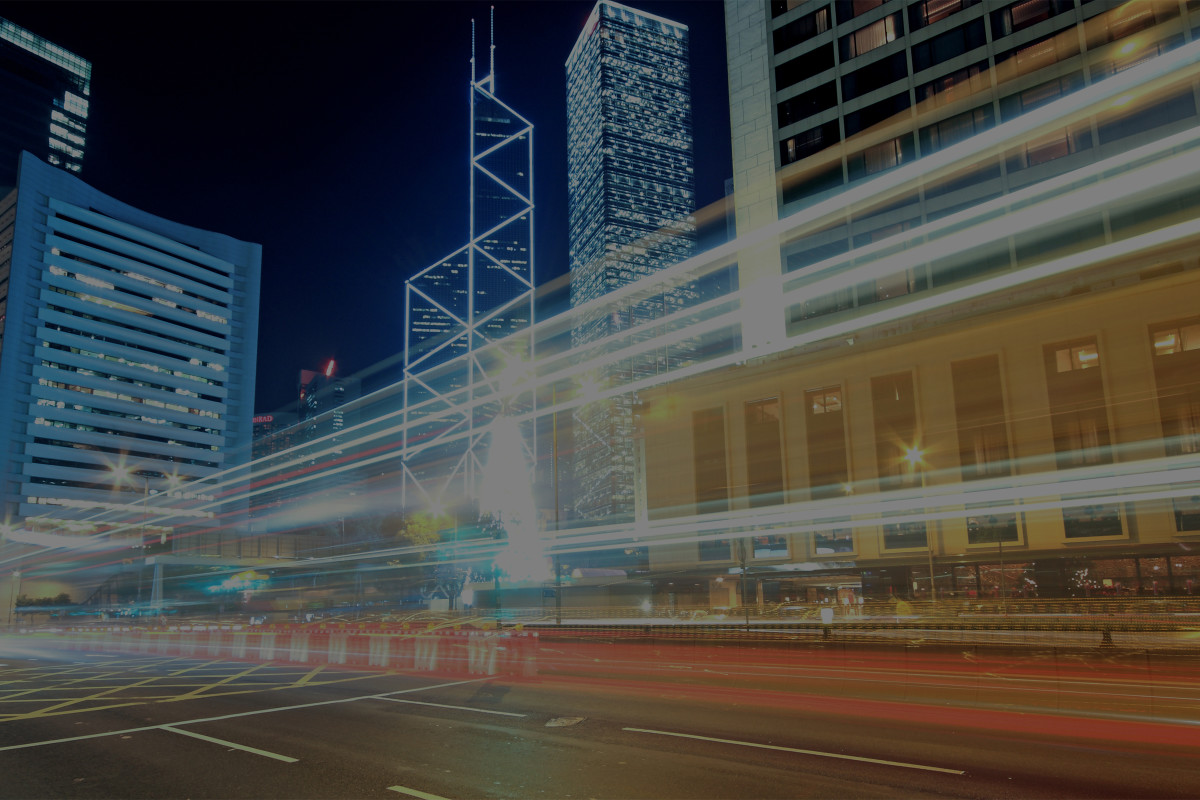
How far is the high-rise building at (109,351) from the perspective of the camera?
117 metres

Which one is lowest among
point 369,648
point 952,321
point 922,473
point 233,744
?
point 369,648

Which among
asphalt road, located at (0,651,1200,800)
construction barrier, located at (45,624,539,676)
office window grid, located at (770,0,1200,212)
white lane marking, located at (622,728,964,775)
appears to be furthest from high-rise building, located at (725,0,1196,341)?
white lane marking, located at (622,728,964,775)

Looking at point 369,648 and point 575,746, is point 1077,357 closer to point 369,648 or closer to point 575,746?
point 369,648

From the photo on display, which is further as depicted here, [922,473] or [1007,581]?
[922,473]

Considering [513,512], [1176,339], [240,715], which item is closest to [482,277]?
[513,512]

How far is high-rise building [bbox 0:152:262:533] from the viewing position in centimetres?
11681

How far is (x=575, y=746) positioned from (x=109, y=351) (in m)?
146

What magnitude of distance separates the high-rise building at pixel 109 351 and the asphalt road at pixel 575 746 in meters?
109

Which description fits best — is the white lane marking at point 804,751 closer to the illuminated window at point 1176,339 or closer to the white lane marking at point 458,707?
the white lane marking at point 458,707

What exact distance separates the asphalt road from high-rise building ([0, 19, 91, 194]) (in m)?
180

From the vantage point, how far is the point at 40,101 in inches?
6329

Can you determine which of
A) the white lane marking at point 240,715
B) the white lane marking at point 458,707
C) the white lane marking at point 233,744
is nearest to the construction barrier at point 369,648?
the white lane marking at point 240,715

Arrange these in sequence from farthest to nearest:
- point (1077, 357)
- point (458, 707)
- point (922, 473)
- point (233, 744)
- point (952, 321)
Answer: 1. point (952, 321)
2. point (922, 473)
3. point (1077, 357)
4. point (458, 707)
5. point (233, 744)

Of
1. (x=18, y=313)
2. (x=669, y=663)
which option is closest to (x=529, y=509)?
(x=669, y=663)
